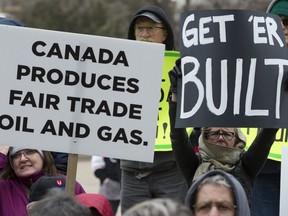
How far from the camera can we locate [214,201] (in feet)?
17.4

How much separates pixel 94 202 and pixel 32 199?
825 millimetres

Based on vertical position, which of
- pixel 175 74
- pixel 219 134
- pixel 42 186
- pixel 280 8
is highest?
pixel 280 8

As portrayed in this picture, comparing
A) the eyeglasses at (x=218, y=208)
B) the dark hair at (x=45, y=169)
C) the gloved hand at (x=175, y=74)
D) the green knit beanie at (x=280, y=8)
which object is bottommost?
the eyeglasses at (x=218, y=208)

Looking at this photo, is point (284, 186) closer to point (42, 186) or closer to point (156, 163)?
point (156, 163)

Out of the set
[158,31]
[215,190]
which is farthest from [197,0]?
[215,190]

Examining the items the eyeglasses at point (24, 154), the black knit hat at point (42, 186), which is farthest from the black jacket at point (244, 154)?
the eyeglasses at point (24, 154)

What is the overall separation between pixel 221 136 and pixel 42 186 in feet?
3.44

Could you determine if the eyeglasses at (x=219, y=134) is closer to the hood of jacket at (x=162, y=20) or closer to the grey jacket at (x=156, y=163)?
the grey jacket at (x=156, y=163)

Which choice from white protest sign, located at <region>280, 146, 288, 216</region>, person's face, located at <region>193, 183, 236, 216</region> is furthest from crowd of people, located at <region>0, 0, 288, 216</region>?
white protest sign, located at <region>280, 146, 288, 216</region>

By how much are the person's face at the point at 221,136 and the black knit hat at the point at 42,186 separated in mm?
892

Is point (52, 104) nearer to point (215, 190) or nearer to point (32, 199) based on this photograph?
point (32, 199)

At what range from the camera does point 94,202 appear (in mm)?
5832

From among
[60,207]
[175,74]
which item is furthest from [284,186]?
[60,207]

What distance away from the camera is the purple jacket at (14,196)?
22.3ft
